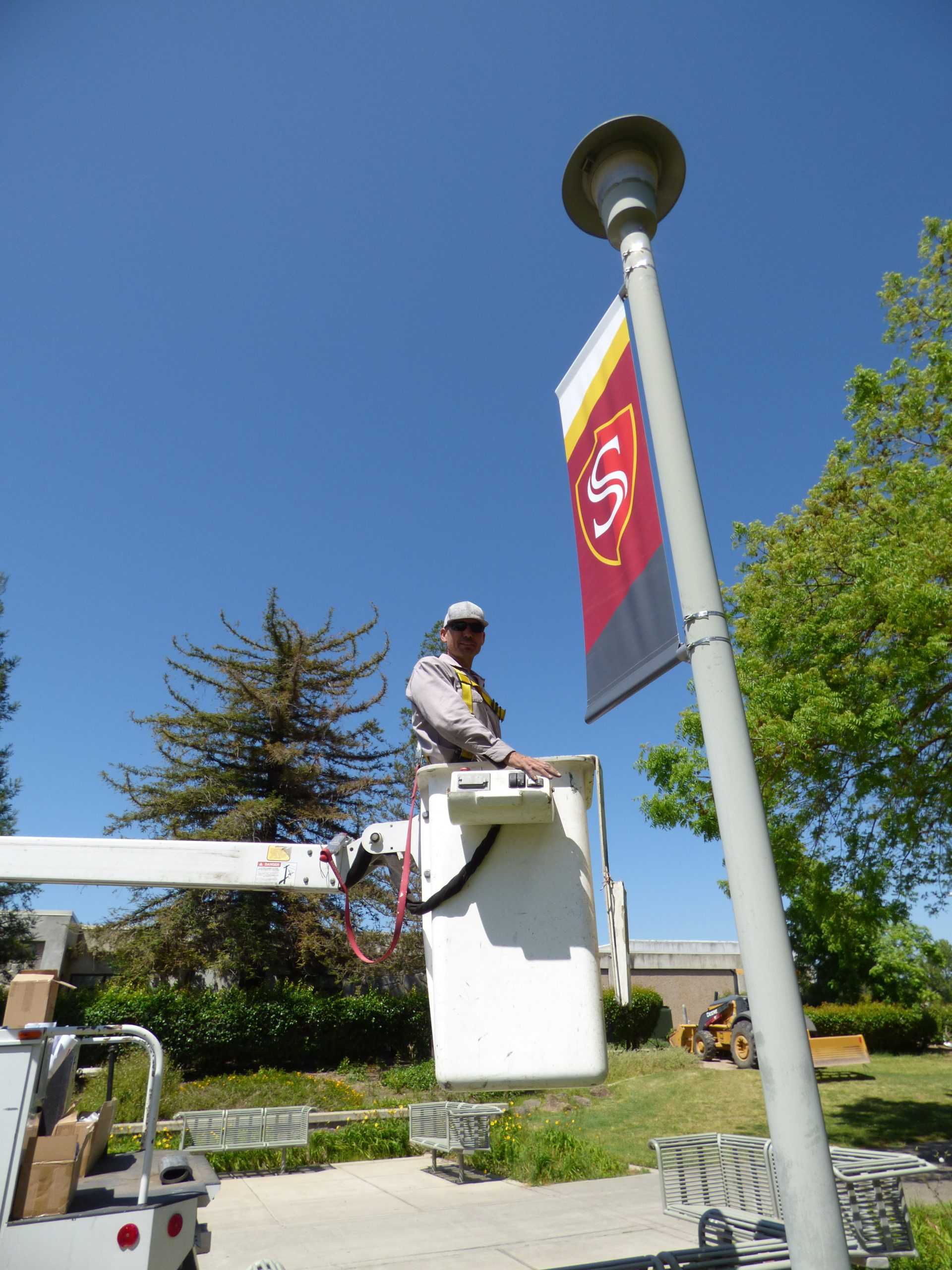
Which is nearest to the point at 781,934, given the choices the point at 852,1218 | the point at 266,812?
the point at 852,1218

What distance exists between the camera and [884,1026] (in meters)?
20.7

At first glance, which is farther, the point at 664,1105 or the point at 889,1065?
the point at 889,1065

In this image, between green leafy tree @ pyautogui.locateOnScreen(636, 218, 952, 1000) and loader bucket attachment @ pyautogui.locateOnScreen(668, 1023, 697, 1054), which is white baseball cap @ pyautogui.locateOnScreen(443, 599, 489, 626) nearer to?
green leafy tree @ pyautogui.locateOnScreen(636, 218, 952, 1000)

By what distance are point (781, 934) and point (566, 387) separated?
2.24 meters

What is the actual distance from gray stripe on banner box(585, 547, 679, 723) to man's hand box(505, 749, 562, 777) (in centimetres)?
32

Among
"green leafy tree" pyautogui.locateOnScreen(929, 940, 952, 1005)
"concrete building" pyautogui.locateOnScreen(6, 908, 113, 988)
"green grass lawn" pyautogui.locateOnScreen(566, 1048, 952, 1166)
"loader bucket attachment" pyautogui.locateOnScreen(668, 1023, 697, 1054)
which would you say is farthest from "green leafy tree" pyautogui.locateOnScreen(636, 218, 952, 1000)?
"green leafy tree" pyautogui.locateOnScreen(929, 940, 952, 1005)

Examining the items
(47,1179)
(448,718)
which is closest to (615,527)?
(448,718)

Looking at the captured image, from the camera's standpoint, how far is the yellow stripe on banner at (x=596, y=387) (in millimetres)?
2844

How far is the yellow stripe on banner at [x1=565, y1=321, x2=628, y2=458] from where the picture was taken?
9.33 ft

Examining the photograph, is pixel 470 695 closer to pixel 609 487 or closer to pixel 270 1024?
pixel 609 487

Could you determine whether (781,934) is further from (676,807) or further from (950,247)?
(950,247)

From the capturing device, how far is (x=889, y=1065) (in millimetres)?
Result: 17734

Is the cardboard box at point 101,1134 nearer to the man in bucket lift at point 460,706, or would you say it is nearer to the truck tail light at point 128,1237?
the truck tail light at point 128,1237

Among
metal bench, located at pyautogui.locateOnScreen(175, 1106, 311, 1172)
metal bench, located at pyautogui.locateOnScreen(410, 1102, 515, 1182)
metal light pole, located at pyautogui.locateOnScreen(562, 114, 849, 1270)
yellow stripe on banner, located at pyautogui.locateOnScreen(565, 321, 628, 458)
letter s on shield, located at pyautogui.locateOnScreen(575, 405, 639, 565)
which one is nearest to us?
metal light pole, located at pyautogui.locateOnScreen(562, 114, 849, 1270)
